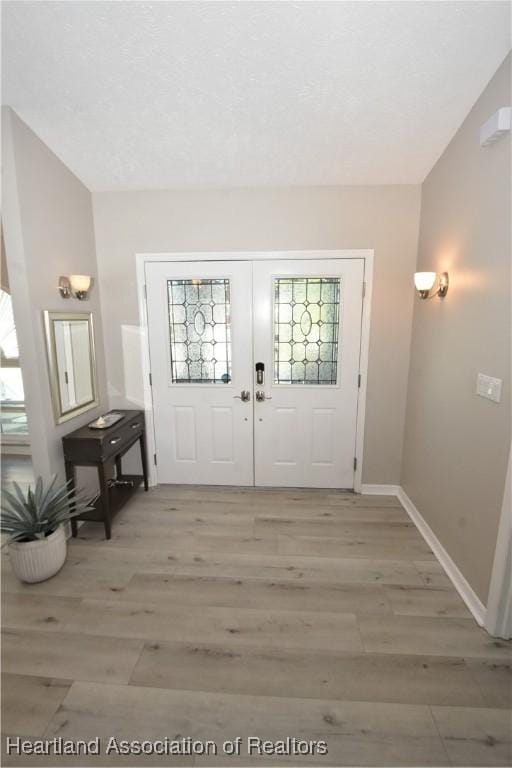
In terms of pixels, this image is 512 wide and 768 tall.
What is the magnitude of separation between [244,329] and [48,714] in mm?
2519

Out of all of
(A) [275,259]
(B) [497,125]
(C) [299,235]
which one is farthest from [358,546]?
(B) [497,125]

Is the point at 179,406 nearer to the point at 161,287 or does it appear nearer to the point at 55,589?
the point at 161,287

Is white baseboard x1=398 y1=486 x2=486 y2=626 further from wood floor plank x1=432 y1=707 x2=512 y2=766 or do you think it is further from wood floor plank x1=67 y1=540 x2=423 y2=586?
wood floor plank x1=432 y1=707 x2=512 y2=766

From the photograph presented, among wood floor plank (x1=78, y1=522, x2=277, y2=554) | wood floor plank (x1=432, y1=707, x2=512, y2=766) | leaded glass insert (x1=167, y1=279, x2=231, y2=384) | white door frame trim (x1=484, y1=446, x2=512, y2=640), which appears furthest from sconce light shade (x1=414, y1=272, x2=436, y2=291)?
wood floor plank (x1=432, y1=707, x2=512, y2=766)

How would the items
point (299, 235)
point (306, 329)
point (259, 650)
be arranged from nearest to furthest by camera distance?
1. point (259, 650)
2. point (299, 235)
3. point (306, 329)

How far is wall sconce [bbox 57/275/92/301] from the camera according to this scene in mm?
2474

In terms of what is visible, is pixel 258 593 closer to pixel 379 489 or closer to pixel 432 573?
pixel 432 573

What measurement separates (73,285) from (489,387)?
2841 millimetres

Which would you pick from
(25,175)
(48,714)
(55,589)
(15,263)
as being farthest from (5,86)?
(48,714)

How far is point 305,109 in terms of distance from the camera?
2061 millimetres

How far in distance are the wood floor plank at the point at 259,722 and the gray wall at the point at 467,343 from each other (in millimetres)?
836

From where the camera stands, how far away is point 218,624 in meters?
1.78

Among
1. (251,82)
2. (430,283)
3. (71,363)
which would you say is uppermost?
(251,82)

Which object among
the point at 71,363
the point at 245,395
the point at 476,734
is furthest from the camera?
the point at 245,395
